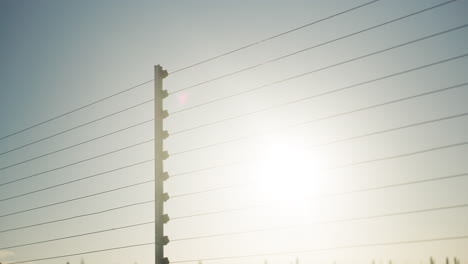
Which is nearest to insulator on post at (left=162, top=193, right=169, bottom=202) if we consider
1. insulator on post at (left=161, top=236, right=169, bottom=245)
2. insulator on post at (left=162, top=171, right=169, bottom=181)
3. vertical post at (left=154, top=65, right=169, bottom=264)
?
vertical post at (left=154, top=65, right=169, bottom=264)

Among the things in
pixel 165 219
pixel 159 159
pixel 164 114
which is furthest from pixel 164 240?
pixel 164 114

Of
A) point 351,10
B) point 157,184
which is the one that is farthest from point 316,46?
point 157,184

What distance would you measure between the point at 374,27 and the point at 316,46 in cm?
103

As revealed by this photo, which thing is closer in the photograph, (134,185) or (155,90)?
(134,185)

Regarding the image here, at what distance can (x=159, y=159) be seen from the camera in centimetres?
684

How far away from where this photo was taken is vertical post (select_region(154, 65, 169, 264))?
6309mm

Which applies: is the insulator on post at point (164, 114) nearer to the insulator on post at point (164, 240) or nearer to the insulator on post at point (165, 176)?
the insulator on post at point (165, 176)

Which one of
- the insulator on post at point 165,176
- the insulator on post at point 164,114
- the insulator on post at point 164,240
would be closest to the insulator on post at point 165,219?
the insulator on post at point 164,240

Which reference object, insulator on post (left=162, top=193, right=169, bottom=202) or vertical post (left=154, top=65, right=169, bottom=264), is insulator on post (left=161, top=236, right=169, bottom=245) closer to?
vertical post (left=154, top=65, right=169, bottom=264)

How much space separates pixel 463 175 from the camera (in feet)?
15.0

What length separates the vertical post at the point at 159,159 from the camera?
631 centimetres

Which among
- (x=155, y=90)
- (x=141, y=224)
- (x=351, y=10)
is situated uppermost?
(x=351, y=10)

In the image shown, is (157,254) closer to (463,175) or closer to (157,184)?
(157,184)

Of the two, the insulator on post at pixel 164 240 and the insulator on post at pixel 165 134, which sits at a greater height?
the insulator on post at pixel 165 134
